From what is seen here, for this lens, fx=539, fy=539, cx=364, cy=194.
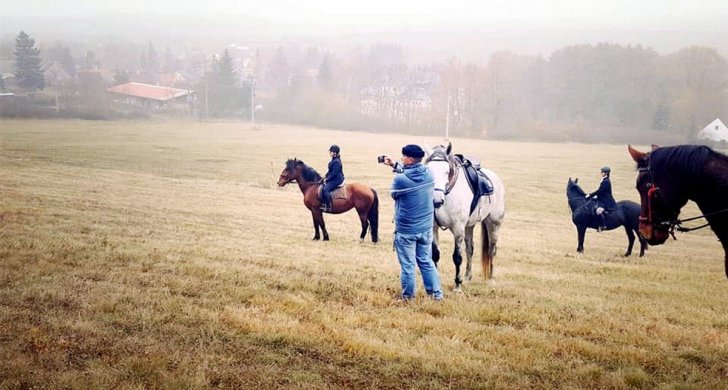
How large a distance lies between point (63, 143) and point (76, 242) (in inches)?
528

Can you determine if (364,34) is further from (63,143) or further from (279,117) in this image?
(63,143)

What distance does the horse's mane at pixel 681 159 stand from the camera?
5.63 metres

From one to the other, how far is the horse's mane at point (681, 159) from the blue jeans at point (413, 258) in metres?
2.84

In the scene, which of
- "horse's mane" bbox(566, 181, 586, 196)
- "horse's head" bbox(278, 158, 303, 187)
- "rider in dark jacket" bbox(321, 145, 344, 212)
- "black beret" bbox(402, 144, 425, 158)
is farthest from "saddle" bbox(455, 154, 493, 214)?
"horse's mane" bbox(566, 181, 586, 196)

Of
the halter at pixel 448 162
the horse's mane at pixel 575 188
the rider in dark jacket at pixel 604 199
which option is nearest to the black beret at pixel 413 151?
the halter at pixel 448 162

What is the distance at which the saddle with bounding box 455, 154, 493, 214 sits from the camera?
857 centimetres

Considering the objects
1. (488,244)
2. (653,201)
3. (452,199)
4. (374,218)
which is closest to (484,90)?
(374,218)

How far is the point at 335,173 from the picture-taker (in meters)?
13.4

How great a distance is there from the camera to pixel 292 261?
9828 millimetres

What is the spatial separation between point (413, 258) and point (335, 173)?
6467 millimetres

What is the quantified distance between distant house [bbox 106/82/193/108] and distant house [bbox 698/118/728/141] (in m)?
25.7

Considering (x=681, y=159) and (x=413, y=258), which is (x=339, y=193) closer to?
(x=413, y=258)

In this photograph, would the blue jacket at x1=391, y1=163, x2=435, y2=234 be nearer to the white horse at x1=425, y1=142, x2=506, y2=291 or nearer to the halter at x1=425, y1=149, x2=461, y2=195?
the white horse at x1=425, y1=142, x2=506, y2=291

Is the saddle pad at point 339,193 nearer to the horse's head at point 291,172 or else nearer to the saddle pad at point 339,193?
the saddle pad at point 339,193
